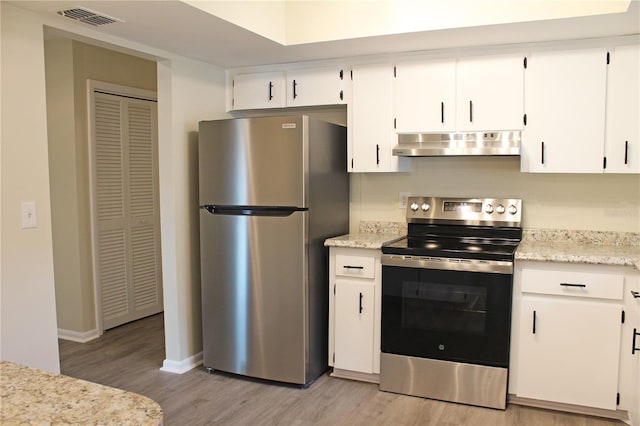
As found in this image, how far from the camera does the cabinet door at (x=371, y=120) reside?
11.5 feet

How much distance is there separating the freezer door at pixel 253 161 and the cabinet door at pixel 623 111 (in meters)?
1.75

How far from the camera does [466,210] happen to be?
355 cm

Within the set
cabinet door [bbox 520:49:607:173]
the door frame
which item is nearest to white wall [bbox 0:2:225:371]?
the door frame

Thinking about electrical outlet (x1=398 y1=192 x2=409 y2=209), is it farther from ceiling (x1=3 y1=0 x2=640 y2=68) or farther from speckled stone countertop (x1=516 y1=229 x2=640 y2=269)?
ceiling (x1=3 y1=0 x2=640 y2=68)

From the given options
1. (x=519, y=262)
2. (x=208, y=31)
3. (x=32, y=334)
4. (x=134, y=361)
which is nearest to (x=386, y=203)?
(x=519, y=262)

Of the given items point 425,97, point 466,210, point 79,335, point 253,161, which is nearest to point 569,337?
point 466,210

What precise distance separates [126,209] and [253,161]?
5.89ft

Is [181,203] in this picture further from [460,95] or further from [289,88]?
[460,95]

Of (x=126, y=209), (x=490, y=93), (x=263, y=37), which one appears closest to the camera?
(x=263, y=37)

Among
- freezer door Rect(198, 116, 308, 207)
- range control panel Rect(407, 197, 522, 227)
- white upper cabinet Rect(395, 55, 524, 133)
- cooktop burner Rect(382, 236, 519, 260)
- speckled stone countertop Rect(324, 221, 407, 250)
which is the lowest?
cooktop burner Rect(382, 236, 519, 260)

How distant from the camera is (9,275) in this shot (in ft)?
8.28

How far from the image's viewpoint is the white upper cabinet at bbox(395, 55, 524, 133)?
10.5 feet

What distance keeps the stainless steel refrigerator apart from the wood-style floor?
0.16 metres

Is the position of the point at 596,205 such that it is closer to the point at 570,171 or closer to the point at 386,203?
the point at 570,171
